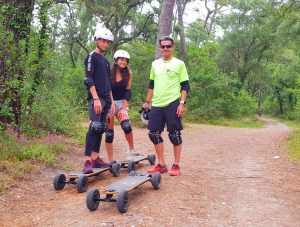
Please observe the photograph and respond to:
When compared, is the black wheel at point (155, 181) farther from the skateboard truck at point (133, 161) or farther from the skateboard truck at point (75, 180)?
the skateboard truck at point (133, 161)

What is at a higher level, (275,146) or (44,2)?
(44,2)

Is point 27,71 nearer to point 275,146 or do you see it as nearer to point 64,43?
point 275,146

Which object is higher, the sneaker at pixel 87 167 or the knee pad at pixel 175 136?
the knee pad at pixel 175 136

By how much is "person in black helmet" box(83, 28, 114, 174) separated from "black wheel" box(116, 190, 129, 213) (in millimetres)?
1439

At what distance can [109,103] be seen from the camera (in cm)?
626

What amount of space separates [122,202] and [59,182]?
1.55 metres

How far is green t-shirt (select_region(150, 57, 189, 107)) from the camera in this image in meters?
6.18

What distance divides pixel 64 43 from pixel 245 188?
28.8 metres

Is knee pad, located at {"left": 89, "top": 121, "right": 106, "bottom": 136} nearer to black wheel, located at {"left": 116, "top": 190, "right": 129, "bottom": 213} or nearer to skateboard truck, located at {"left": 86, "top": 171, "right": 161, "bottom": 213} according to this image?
skateboard truck, located at {"left": 86, "top": 171, "right": 161, "bottom": 213}

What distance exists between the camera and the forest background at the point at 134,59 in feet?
24.0

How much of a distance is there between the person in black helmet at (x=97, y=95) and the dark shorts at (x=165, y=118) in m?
0.70

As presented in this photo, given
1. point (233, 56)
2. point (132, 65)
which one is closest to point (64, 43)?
point (132, 65)

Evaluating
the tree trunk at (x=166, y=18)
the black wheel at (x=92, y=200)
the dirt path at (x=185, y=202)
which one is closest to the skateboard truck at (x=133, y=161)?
the dirt path at (x=185, y=202)

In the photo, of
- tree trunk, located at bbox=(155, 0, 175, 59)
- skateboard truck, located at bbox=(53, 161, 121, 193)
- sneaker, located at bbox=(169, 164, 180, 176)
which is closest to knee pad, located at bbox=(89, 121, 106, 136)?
skateboard truck, located at bbox=(53, 161, 121, 193)
